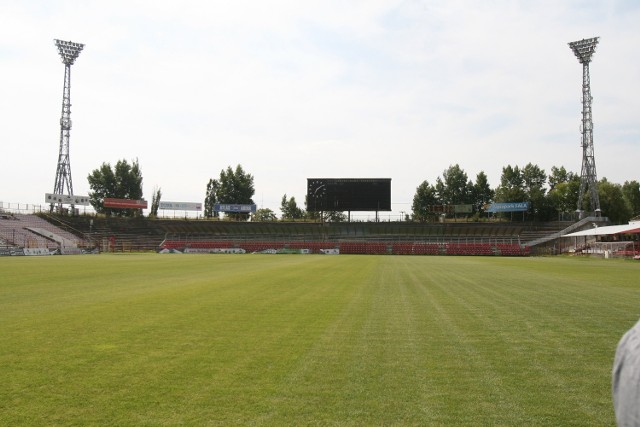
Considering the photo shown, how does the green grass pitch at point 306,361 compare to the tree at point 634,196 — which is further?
the tree at point 634,196

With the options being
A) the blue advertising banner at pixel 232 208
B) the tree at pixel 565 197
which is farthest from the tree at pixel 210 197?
the tree at pixel 565 197

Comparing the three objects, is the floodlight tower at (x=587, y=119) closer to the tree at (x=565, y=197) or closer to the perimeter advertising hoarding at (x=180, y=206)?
the tree at (x=565, y=197)

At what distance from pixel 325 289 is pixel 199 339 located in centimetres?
973

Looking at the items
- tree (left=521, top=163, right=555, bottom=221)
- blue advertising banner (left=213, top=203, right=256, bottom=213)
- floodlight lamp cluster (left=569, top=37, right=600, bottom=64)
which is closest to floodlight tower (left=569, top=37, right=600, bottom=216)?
floodlight lamp cluster (left=569, top=37, right=600, bottom=64)

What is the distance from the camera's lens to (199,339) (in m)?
8.84

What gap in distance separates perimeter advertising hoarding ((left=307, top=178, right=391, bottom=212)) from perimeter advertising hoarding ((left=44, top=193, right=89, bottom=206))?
135 feet

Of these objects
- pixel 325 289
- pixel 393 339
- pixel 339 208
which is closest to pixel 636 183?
pixel 339 208

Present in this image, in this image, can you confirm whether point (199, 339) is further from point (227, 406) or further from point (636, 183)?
point (636, 183)

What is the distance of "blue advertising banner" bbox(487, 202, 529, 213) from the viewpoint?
92738 millimetres

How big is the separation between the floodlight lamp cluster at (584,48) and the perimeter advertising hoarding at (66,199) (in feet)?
272

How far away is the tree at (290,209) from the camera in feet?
432

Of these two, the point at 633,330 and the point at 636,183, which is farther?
the point at 636,183

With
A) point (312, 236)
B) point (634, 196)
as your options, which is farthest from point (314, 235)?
point (634, 196)

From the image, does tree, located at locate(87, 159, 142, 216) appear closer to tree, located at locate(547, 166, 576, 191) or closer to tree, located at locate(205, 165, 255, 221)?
tree, located at locate(205, 165, 255, 221)
